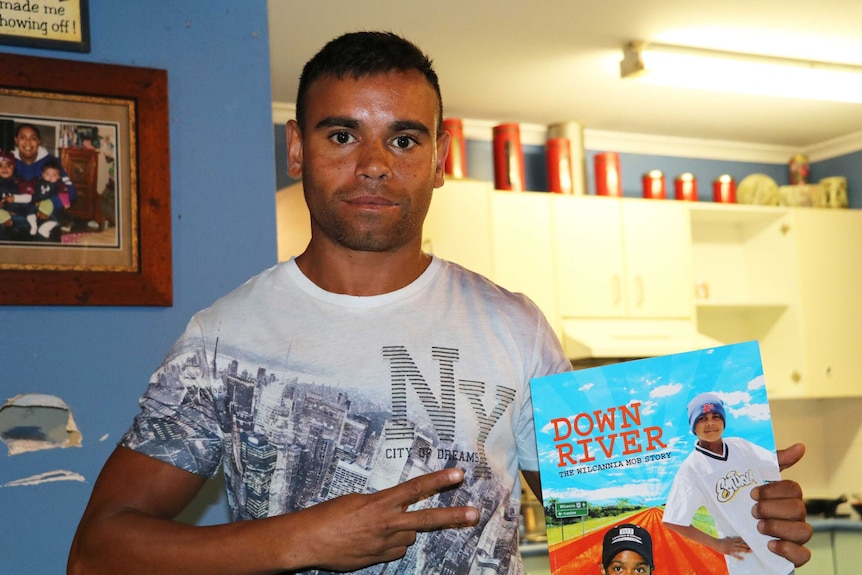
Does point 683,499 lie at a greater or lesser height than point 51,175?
lesser

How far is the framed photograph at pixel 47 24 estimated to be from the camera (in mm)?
2012

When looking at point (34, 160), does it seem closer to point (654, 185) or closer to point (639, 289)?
point (639, 289)

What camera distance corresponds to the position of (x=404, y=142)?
1.21 metres

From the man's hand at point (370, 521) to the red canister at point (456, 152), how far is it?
10.4 ft

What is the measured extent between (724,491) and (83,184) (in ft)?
4.83

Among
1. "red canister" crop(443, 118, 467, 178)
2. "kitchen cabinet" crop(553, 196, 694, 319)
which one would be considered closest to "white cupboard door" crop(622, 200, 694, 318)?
"kitchen cabinet" crop(553, 196, 694, 319)

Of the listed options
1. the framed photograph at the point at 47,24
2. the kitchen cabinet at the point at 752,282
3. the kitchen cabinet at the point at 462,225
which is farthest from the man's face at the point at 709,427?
the kitchen cabinet at the point at 752,282

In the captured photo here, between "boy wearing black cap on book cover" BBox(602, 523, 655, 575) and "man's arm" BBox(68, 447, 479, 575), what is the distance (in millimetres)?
185

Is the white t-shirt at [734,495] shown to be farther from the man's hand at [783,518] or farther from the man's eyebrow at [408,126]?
the man's eyebrow at [408,126]

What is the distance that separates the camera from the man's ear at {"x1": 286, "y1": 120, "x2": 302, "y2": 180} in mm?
1286

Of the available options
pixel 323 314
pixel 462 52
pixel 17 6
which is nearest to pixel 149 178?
pixel 17 6

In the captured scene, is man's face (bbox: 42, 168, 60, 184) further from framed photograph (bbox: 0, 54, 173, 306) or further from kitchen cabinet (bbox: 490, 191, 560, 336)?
kitchen cabinet (bbox: 490, 191, 560, 336)

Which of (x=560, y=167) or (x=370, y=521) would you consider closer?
(x=370, y=521)

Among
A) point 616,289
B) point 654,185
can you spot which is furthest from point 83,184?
point 654,185
